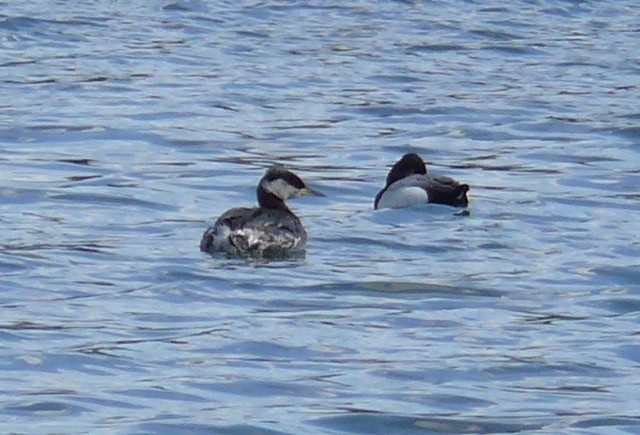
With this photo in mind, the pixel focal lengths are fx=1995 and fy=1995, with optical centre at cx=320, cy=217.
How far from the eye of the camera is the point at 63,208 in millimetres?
15031

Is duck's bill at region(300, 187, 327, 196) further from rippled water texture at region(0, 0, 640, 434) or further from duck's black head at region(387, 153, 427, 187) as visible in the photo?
duck's black head at region(387, 153, 427, 187)

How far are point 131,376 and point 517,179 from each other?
8009 mm

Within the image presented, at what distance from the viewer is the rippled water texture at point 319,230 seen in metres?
9.34

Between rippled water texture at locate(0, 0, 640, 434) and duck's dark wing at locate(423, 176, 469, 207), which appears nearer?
rippled water texture at locate(0, 0, 640, 434)

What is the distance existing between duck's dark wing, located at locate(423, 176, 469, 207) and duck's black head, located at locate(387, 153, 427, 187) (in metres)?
0.44

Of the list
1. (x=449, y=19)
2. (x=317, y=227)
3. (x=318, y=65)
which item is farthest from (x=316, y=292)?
(x=449, y=19)

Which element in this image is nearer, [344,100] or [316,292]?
[316,292]

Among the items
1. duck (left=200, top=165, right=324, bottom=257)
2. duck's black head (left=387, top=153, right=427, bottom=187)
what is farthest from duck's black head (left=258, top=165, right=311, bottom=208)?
duck's black head (left=387, top=153, right=427, bottom=187)

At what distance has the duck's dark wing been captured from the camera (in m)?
15.6

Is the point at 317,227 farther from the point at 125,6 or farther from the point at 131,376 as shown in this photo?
the point at 125,6

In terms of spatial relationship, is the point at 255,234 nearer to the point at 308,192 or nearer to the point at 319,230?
the point at 319,230

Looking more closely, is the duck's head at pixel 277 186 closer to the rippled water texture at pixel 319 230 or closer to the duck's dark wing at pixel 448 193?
the rippled water texture at pixel 319 230

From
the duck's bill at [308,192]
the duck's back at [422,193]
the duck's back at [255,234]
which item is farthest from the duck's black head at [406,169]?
the duck's back at [255,234]

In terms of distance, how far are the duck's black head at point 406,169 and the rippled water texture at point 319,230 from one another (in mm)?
430
